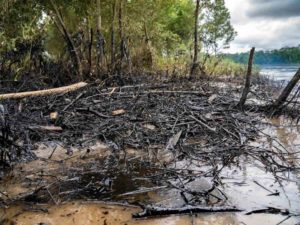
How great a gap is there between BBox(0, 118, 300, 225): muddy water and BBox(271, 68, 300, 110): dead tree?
295 cm

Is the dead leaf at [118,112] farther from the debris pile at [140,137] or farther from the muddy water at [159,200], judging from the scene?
the muddy water at [159,200]

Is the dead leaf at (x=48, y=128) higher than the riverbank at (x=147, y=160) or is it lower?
higher

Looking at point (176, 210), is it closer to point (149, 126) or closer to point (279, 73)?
point (149, 126)

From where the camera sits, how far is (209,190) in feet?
13.9

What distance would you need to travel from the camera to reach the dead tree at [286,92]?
8297 mm

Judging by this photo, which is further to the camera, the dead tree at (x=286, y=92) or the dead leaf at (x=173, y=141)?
the dead tree at (x=286, y=92)

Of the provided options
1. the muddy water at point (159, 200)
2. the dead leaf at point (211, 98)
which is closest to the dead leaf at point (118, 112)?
the muddy water at point (159, 200)

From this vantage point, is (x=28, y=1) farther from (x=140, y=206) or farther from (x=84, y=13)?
(x=140, y=206)

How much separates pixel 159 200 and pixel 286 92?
17.5 feet

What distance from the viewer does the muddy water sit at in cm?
372

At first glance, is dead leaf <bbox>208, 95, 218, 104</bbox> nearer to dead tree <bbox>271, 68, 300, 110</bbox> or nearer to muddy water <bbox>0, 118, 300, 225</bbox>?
dead tree <bbox>271, 68, 300, 110</bbox>

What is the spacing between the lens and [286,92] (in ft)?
27.7

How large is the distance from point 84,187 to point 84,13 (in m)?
11.6

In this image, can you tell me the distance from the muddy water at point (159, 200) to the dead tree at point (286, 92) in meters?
2.95
